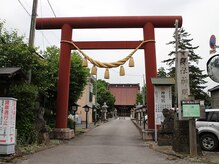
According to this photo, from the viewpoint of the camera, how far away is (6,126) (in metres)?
10.9

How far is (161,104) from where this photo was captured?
749 inches

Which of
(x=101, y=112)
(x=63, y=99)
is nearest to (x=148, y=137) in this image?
(x=63, y=99)

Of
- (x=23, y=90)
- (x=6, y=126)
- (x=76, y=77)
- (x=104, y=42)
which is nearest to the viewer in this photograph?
(x=6, y=126)

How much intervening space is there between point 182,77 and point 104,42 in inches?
331

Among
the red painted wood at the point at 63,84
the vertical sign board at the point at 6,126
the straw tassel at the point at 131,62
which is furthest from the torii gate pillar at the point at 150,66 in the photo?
the vertical sign board at the point at 6,126

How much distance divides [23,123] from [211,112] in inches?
352

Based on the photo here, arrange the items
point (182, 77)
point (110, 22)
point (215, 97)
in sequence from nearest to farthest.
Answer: point (182, 77) → point (110, 22) → point (215, 97)

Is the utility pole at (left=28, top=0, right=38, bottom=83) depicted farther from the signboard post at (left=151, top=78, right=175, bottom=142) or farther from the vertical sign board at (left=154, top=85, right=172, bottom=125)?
the vertical sign board at (left=154, top=85, right=172, bottom=125)

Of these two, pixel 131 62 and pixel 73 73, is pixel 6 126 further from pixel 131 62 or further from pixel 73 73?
pixel 73 73

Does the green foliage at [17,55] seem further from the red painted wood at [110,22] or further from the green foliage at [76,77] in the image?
the green foliage at [76,77]

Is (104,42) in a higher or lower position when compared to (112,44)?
higher

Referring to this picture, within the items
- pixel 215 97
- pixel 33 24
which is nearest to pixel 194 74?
pixel 215 97

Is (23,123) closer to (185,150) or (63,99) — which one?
(63,99)

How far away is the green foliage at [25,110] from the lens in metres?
14.7
